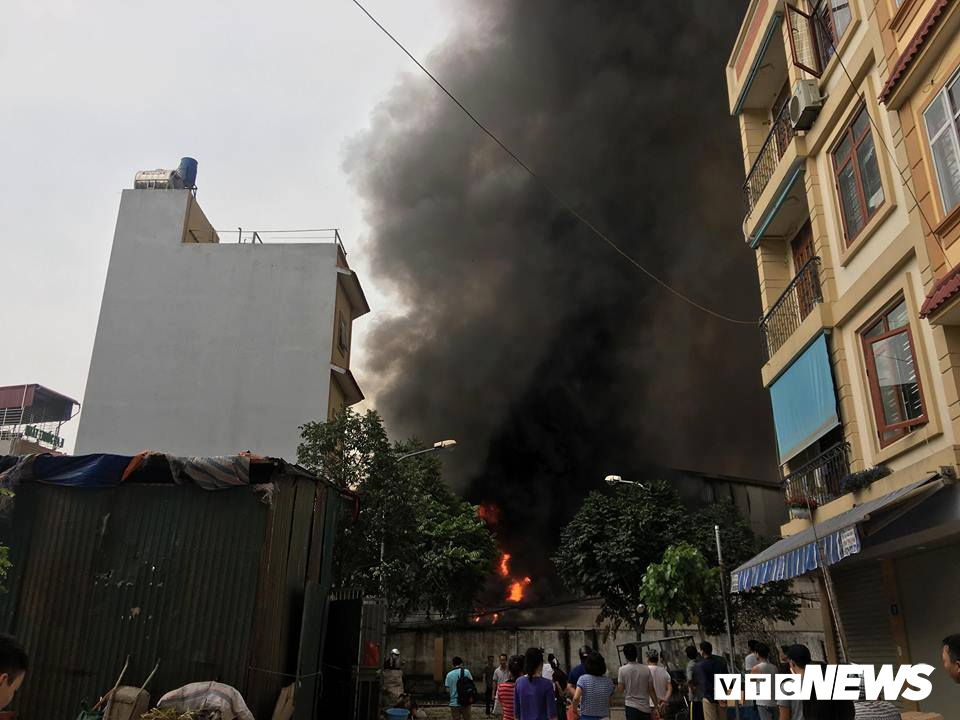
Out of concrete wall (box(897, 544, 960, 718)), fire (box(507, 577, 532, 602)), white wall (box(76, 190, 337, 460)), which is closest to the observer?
concrete wall (box(897, 544, 960, 718))

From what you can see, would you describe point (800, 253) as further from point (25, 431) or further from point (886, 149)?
point (25, 431)

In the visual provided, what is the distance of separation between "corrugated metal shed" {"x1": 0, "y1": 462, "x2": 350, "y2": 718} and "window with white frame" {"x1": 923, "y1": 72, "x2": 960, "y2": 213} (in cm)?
940

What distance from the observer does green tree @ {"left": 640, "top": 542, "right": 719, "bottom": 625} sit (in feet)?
60.4

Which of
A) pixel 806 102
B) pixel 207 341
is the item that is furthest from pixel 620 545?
pixel 806 102

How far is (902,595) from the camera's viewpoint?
1079 centimetres

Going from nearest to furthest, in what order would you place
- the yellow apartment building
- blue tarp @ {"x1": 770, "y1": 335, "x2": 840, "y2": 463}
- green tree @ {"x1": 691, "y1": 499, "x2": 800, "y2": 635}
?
the yellow apartment building
blue tarp @ {"x1": 770, "y1": 335, "x2": 840, "y2": 463}
green tree @ {"x1": 691, "y1": 499, "x2": 800, "y2": 635}

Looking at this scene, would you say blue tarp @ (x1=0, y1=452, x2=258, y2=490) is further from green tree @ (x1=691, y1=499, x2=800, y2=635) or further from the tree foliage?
green tree @ (x1=691, y1=499, x2=800, y2=635)

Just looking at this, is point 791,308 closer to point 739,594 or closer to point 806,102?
point 806,102

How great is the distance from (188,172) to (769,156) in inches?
899

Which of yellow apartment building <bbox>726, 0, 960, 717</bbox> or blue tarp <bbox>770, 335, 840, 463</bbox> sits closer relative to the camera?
yellow apartment building <bbox>726, 0, 960, 717</bbox>

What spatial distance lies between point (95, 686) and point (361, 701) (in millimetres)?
4234

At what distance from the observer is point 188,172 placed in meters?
29.5

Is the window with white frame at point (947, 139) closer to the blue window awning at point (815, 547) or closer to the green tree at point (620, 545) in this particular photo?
the blue window awning at point (815, 547)

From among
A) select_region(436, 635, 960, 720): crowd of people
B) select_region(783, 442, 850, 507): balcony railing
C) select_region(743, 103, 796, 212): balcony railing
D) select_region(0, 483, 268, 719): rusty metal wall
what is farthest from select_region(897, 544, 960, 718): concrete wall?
select_region(0, 483, 268, 719): rusty metal wall
